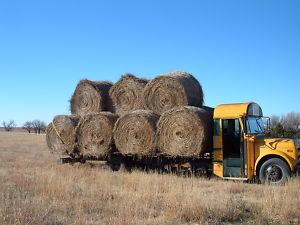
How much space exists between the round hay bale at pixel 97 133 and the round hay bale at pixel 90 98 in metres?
1.17

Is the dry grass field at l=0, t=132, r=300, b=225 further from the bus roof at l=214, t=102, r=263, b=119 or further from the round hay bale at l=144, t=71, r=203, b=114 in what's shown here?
the round hay bale at l=144, t=71, r=203, b=114

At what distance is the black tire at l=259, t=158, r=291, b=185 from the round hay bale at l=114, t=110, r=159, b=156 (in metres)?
3.35

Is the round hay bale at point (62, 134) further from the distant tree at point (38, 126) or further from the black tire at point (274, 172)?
the distant tree at point (38, 126)

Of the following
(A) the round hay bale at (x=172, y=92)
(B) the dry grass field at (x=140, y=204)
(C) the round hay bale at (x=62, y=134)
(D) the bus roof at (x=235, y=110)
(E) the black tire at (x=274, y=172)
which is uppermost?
(A) the round hay bale at (x=172, y=92)

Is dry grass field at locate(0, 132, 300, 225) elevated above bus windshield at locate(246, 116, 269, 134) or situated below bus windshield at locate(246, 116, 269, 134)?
below

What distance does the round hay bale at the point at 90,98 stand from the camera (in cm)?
1380

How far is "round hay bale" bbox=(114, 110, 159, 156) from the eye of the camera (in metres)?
11.2

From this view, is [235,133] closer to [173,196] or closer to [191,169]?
[191,169]

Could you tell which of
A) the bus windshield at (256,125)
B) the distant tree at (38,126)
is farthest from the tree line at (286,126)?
the distant tree at (38,126)

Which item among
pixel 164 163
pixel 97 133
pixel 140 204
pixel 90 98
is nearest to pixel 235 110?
pixel 164 163

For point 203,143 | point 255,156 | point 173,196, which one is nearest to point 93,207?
point 173,196

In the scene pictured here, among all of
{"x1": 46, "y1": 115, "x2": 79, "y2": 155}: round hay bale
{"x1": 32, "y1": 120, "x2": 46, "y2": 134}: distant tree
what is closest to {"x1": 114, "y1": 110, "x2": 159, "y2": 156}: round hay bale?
{"x1": 46, "y1": 115, "x2": 79, "y2": 155}: round hay bale

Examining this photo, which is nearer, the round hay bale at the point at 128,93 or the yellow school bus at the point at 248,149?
the yellow school bus at the point at 248,149

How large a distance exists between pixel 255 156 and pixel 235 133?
3.04 feet
